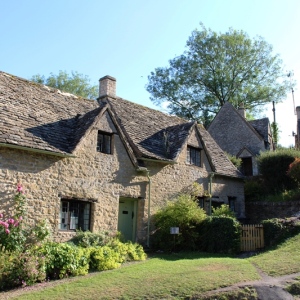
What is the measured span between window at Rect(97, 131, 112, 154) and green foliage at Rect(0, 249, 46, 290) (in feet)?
21.8

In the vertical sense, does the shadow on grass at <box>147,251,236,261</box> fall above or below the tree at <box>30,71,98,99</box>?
below

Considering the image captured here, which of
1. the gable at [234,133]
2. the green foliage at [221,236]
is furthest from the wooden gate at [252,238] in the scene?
the gable at [234,133]

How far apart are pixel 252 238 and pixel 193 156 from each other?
20.7ft

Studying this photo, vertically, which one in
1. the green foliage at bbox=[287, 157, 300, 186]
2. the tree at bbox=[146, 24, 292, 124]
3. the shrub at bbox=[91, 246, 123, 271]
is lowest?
the shrub at bbox=[91, 246, 123, 271]

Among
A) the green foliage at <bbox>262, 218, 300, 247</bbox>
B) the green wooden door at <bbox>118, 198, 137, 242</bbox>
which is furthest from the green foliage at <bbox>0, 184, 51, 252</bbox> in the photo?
the green foliage at <bbox>262, 218, 300, 247</bbox>

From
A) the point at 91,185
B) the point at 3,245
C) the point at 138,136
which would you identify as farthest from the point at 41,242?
the point at 138,136

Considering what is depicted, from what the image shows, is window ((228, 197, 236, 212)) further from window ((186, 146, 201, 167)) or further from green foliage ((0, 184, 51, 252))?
green foliage ((0, 184, 51, 252))

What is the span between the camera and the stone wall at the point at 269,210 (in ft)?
74.0

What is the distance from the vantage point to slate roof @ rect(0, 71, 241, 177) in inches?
586

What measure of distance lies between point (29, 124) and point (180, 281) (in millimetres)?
8911

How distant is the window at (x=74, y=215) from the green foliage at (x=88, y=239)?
42 cm

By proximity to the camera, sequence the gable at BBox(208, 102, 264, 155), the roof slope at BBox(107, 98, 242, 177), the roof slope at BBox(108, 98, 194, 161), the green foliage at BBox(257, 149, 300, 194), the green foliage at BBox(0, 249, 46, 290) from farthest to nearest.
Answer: the gable at BBox(208, 102, 264, 155)
the green foliage at BBox(257, 149, 300, 194)
the roof slope at BBox(107, 98, 242, 177)
the roof slope at BBox(108, 98, 194, 161)
the green foliage at BBox(0, 249, 46, 290)

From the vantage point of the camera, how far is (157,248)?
704 inches

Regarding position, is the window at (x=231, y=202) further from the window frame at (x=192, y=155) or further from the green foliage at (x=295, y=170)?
the green foliage at (x=295, y=170)
